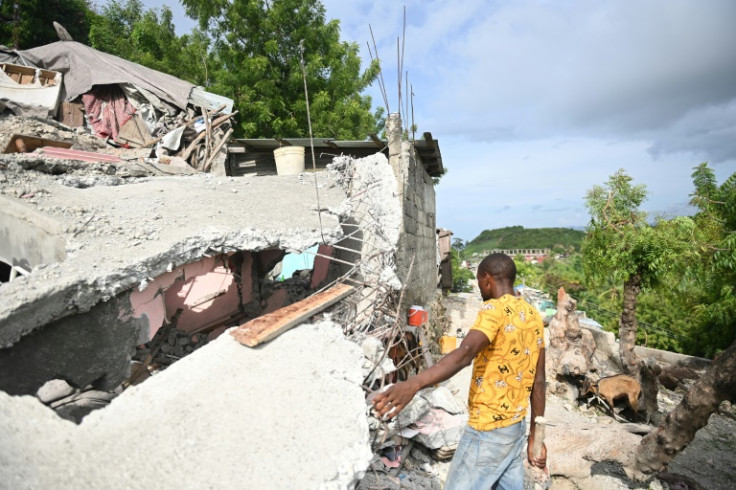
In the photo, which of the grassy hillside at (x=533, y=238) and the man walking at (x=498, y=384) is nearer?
the man walking at (x=498, y=384)

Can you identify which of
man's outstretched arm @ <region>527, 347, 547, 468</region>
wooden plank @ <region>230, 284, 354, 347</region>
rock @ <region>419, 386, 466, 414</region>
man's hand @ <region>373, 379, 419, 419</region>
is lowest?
rock @ <region>419, 386, 466, 414</region>

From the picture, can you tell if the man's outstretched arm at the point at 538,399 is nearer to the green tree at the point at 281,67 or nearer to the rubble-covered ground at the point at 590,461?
the rubble-covered ground at the point at 590,461

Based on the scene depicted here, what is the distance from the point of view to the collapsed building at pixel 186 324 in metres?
1.64

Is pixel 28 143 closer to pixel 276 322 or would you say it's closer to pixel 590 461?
pixel 276 322

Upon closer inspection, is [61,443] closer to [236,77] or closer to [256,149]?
[256,149]

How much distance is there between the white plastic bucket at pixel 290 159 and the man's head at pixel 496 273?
227 inches

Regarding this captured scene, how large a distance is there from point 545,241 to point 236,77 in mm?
34304

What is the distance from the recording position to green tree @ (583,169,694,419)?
21.8 ft

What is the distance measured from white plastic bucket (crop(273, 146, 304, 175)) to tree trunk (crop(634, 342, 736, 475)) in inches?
251

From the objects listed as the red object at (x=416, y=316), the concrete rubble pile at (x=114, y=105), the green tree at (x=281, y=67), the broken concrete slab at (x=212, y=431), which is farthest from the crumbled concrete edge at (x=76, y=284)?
the green tree at (x=281, y=67)

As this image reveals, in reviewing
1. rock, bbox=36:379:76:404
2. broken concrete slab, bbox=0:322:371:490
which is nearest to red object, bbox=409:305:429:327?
broken concrete slab, bbox=0:322:371:490

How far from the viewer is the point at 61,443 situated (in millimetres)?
1562

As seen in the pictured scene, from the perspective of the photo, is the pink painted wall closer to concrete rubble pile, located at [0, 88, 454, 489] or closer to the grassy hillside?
concrete rubble pile, located at [0, 88, 454, 489]

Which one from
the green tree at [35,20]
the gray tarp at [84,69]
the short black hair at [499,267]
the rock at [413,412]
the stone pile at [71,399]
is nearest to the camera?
the short black hair at [499,267]
